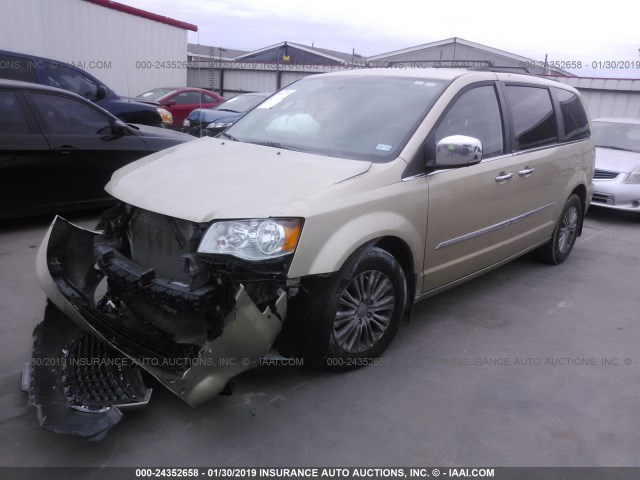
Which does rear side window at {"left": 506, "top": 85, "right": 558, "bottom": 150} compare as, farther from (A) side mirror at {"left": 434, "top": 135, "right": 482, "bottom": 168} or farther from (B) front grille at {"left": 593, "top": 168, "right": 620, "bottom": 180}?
(B) front grille at {"left": 593, "top": 168, "right": 620, "bottom": 180}

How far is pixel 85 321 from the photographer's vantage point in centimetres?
269

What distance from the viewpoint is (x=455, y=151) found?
11.0 feet

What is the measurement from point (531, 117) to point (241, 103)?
28.7 ft

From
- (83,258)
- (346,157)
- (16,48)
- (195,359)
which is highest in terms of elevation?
(16,48)

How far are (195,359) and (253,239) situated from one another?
64 cm

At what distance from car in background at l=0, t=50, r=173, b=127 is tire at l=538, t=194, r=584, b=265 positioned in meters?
7.60

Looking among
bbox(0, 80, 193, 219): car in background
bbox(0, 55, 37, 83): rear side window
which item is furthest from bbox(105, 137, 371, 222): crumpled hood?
bbox(0, 55, 37, 83): rear side window

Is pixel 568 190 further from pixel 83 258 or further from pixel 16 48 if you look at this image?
pixel 16 48

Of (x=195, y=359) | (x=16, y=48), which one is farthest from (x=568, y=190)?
(x=16, y=48)

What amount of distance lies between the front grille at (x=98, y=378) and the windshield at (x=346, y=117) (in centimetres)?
170

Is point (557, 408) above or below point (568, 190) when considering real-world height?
below

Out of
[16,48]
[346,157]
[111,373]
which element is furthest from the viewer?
[16,48]

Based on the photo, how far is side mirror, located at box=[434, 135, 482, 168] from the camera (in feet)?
10.9

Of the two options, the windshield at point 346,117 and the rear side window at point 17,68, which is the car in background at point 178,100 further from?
the windshield at point 346,117
